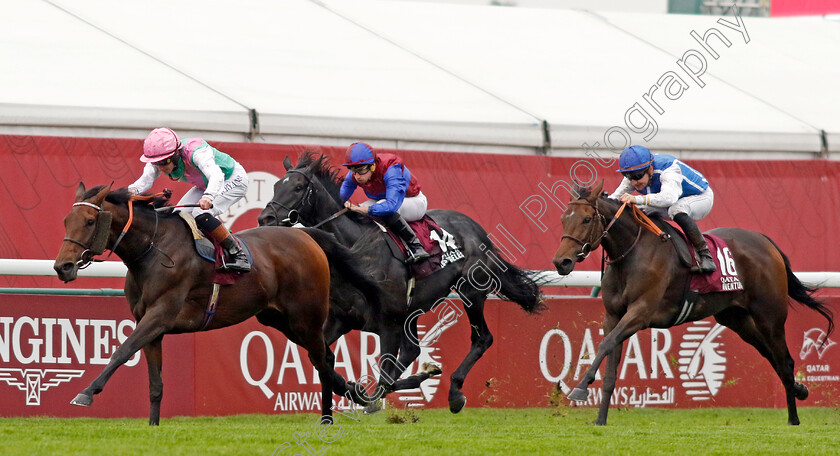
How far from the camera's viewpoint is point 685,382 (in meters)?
9.42

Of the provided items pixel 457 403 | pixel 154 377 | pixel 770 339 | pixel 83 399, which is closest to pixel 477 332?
pixel 457 403

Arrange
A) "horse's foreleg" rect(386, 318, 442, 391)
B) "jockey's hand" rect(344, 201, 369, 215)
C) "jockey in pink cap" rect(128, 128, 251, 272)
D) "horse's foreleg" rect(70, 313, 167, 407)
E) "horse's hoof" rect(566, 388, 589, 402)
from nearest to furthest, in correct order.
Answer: "horse's foreleg" rect(70, 313, 167, 407), "jockey in pink cap" rect(128, 128, 251, 272), "horse's hoof" rect(566, 388, 589, 402), "horse's foreleg" rect(386, 318, 442, 391), "jockey's hand" rect(344, 201, 369, 215)

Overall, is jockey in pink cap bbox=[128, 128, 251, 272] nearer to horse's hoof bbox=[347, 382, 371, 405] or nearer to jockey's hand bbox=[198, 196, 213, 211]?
jockey's hand bbox=[198, 196, 213, 211]

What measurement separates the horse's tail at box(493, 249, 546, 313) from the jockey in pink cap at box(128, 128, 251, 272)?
243 centimetres

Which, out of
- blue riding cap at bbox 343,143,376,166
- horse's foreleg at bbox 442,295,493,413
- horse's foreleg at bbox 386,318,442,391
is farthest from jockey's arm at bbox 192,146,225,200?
horse's foreleg at bbox 442,295,493,413

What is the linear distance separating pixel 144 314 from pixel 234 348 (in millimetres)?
1986

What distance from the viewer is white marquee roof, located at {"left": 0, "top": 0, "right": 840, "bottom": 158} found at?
10344 millimetres

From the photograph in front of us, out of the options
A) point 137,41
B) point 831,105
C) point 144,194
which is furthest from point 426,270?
point 831,105

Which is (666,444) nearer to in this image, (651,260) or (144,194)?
(651,260)

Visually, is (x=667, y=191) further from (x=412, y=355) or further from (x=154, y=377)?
(x=154, y=377)

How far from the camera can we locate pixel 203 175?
686 cm

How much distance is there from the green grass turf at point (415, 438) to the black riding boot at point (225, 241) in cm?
96

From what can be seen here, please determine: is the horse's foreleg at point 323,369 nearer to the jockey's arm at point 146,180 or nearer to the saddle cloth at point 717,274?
the jockey's arm at point 146,180

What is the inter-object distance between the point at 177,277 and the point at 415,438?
1671 millimetres
